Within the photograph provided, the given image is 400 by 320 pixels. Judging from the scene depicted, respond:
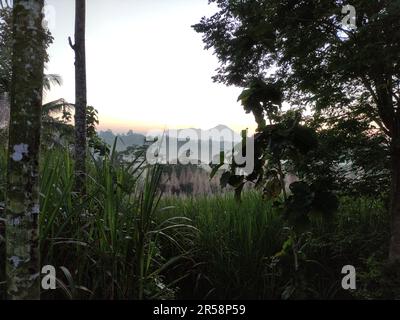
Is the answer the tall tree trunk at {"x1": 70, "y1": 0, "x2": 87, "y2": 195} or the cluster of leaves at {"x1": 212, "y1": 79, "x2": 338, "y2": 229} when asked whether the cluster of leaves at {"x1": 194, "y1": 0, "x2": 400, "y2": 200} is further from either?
the tall tree trunk at {"x1": 70, "y1": 0, "x2": 87, "y2": 195}

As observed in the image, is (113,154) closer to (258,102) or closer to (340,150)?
(258,102)

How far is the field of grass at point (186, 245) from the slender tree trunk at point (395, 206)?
0.54 feet

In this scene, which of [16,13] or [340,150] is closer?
[16,13]

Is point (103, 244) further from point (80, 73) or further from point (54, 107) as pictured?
point (54, 107)

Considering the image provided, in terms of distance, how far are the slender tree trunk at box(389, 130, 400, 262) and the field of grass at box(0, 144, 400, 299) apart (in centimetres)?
17

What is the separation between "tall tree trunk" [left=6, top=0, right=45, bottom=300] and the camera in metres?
1.75

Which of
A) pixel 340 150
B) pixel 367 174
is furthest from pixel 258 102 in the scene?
pixel 367 174

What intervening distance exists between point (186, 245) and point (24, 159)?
2.21 meters

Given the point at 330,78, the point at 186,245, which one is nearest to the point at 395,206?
the point at 330,78

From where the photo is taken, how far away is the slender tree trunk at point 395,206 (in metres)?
3.12

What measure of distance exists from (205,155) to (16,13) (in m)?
2.79

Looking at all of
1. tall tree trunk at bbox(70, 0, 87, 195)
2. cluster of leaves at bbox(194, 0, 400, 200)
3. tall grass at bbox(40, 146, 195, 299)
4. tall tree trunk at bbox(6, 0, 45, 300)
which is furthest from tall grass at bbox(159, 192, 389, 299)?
tall tree trunk at bbox(6, 0, 45, 300)
